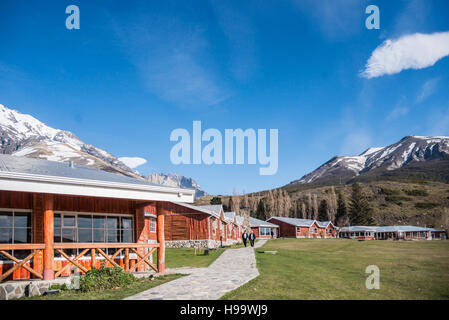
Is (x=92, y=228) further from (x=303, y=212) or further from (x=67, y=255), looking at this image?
(x=303, y=212)

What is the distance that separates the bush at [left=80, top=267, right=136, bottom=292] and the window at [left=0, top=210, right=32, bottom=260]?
113 inches

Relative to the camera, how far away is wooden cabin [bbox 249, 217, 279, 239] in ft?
216

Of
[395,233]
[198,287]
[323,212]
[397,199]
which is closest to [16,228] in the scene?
[198,287]

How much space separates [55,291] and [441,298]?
11344mm

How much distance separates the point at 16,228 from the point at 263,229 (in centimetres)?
5766

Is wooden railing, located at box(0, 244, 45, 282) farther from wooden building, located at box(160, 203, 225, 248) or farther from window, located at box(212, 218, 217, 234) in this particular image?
window, located at box(212, 218, 217, 234)

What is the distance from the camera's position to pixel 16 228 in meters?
12.5

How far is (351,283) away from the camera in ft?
41.5

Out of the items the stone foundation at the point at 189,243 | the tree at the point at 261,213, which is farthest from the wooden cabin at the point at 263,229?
the stone foundation at the point at 189,243
